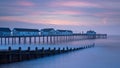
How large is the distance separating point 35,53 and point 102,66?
9293mm

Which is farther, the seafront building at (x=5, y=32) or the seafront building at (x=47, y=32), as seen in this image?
the seafront building at (x=47, y=32)

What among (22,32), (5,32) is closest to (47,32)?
(22,32)

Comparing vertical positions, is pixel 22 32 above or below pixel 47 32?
above

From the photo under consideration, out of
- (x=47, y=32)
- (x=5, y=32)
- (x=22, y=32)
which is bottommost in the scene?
(x=47, y=32)

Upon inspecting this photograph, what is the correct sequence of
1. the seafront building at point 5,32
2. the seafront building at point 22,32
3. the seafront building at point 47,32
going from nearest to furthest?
the seafront building at point 5,32 → the seafront building at point 22,32 → the seafront building at point 47,32

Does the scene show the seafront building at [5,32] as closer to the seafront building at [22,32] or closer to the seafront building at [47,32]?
the seafront building at [22,32]

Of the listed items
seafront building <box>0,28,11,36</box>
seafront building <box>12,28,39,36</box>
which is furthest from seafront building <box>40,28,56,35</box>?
seafront building <box>0,28,11,36</box>

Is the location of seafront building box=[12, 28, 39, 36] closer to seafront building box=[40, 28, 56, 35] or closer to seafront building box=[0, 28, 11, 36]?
seafront building box=[0, 28, 11, 36]

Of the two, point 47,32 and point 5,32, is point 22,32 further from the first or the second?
point 47,32

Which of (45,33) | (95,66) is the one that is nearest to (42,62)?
(95,66)

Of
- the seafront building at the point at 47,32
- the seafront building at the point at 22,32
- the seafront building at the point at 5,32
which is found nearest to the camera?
the seafront building at the point at 5,32

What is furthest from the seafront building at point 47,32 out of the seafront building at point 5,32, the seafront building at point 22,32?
the seafront building at point 5,32

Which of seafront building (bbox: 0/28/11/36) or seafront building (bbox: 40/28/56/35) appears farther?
seafront building (bbox: 40/28/56/35)

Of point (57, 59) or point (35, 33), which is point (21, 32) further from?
point (57, 59)
